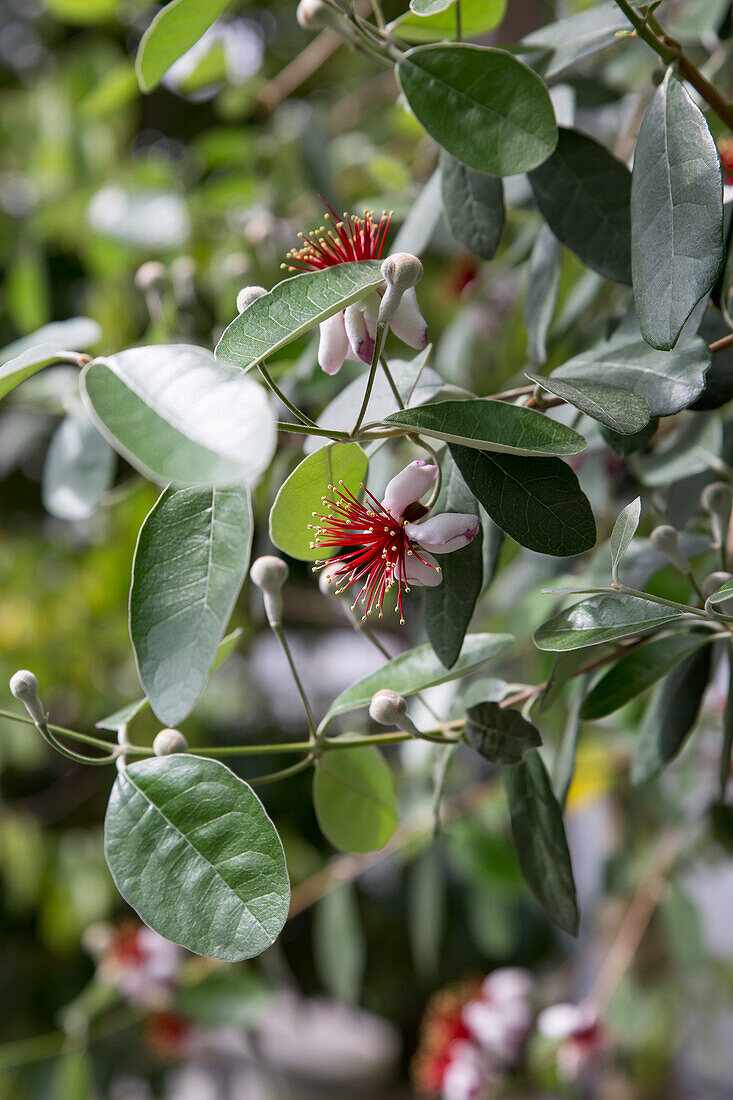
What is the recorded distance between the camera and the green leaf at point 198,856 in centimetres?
26

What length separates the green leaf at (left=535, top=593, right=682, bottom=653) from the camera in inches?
11.0

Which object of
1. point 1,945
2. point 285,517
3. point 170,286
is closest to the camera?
point 285,517

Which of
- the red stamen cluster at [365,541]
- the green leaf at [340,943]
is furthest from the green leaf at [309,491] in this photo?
the green leaf at [340,943]

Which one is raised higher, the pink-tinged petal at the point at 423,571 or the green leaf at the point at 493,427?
the green leaf at the point at 493,427

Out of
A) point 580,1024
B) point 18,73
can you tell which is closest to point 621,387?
point 580,1024

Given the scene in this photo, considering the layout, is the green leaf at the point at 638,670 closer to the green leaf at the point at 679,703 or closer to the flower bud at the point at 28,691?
the green leaf at the point at 679,703

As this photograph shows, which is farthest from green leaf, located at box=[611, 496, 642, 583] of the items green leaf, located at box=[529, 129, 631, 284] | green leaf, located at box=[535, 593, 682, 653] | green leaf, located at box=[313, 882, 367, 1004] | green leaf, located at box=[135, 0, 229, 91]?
green leaf, located at box=[313, 882, 367, 1004]

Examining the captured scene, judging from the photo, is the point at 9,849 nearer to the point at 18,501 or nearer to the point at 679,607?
the point at 18,501

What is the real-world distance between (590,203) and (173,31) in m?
0.16

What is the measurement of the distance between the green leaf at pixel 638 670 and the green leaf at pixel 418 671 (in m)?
0.05

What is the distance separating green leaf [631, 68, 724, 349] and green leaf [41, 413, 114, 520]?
0.99 ft

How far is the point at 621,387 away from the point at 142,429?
170mm

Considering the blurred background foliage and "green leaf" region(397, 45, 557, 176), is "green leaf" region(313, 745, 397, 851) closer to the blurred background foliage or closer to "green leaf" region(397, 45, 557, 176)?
the blurred background foliage

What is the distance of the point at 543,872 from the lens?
13.9 inches
